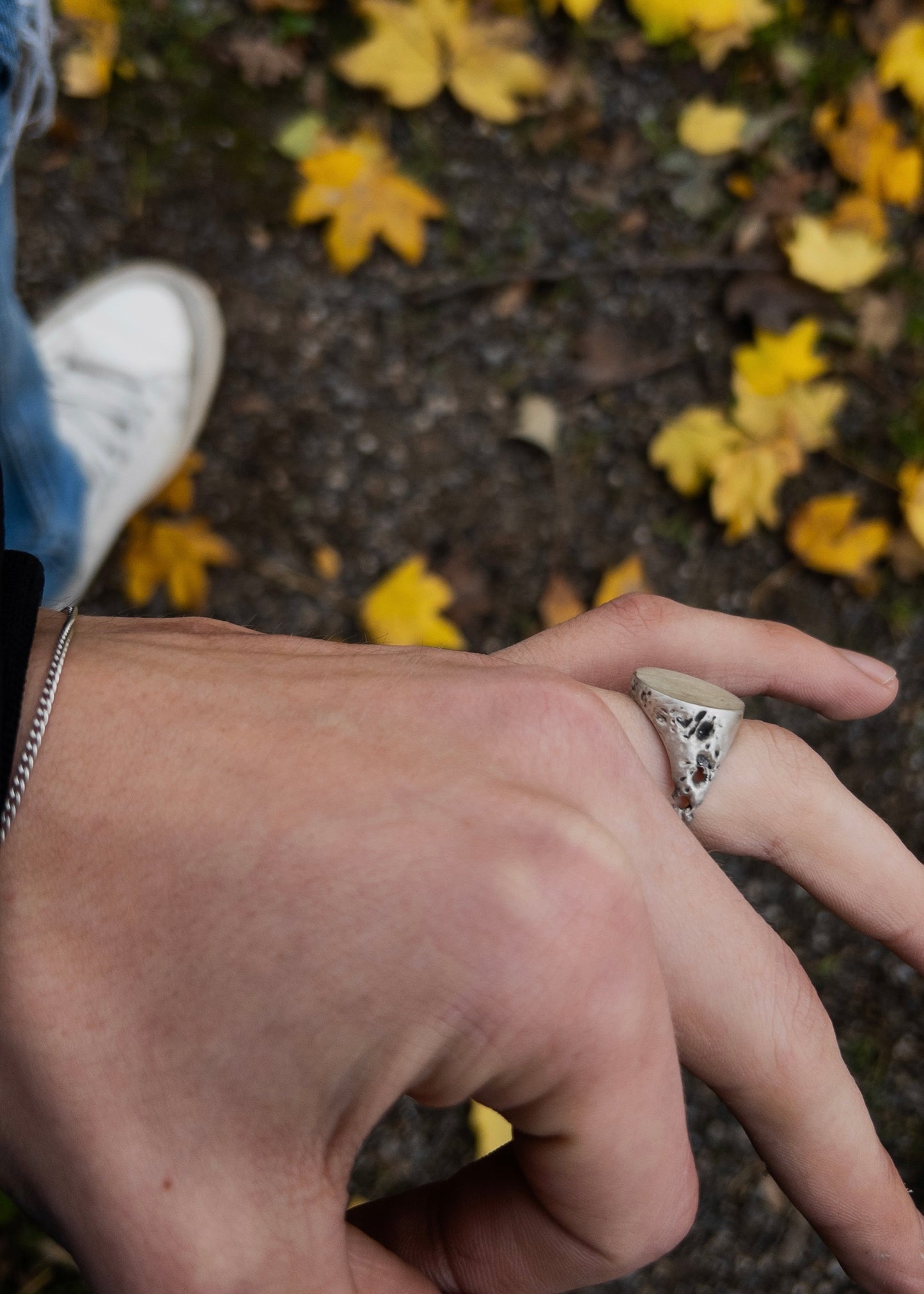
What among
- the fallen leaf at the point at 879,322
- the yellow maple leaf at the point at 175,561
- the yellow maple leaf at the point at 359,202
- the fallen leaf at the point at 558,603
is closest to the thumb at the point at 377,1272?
the fallen leaf at the point at 558,603

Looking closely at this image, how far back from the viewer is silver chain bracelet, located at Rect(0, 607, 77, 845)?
1.03 metres

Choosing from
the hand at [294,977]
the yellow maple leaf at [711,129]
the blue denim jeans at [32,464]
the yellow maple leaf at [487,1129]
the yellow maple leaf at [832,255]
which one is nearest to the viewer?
the hand at [294,977]

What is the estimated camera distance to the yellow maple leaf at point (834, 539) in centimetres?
269

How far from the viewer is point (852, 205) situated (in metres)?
2.83

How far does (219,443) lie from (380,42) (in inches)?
51.1

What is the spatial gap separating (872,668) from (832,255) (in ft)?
5.55

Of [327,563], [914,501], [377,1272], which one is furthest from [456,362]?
[377,1272]

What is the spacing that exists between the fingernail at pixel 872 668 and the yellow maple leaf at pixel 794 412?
1.14m

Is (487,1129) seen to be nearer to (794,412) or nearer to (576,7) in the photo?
(794,412)

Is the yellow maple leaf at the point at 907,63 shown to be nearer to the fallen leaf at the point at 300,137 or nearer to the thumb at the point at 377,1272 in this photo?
the fallen leaf at the point at 300,137

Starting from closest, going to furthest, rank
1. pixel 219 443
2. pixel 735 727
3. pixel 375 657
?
pixel 375 657 → pixel 735 727 → pixel 219 443

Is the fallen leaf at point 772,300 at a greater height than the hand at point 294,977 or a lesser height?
greater

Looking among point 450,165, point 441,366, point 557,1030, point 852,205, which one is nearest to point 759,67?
point 852,205

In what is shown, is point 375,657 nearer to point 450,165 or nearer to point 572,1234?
point 572,1234
